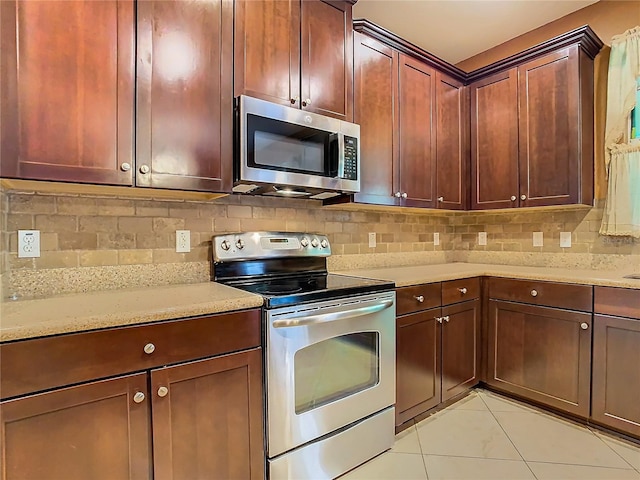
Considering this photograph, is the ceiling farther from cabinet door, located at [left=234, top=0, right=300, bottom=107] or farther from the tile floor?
the tile floor

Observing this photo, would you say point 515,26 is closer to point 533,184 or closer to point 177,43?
point 533,184

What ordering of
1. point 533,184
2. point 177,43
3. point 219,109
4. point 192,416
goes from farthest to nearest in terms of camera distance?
point 533,184 < point 219,109 < point 177,43 < point 192,416

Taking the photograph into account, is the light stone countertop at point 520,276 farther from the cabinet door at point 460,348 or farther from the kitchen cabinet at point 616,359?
the cabinet door at point 460,348

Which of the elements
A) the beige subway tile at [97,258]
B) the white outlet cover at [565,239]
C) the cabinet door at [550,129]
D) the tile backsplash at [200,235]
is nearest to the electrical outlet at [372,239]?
the tile backsplash at [200,235]

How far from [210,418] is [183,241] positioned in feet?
2.92

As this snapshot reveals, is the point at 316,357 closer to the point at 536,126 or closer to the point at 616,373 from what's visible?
the point at 616,373

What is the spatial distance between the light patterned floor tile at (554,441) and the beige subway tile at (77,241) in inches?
94.0

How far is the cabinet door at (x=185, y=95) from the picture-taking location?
143cm

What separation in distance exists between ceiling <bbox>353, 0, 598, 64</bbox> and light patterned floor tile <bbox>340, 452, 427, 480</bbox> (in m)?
2.80

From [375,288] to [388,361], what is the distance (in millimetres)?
422

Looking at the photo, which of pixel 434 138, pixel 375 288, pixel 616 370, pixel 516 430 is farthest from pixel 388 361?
pixel 434 138

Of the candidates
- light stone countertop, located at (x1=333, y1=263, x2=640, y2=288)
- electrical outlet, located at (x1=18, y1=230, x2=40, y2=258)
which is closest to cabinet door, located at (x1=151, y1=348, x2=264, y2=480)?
electrical outlet, located at (x1=18, y1=230, x2=40, y2=258)

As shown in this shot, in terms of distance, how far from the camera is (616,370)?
1.94m

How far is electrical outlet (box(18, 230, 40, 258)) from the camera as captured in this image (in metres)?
1.43
